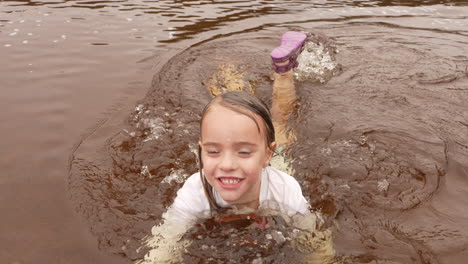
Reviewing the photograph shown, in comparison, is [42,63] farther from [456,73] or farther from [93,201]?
[456,73]

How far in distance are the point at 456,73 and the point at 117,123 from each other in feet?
13.8

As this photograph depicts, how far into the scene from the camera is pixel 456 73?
5156mm

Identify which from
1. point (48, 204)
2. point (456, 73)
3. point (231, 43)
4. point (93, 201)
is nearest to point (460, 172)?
point (456, 73)

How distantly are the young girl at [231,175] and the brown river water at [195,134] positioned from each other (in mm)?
147

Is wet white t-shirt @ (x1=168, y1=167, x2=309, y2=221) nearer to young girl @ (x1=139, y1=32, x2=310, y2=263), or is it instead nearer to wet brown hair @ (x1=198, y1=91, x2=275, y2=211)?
young girl @ (x1=139, y1=32, x2=310, y2=263)

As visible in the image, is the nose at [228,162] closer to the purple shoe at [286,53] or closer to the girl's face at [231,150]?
the girl's face at [231,150]

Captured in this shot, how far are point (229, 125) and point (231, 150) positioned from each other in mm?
141

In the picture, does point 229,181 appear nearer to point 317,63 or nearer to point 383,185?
point 383,185

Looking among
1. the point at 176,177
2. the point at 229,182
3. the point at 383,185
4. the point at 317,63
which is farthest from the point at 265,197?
the point at 317,63

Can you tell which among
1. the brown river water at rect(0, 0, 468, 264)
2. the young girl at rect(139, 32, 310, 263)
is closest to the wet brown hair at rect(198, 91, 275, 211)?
the young girl at rect(139, 32, 310, 263)

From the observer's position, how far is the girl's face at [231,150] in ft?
7.01

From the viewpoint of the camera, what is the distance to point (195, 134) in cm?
389

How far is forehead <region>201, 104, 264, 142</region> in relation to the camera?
6.99 feet

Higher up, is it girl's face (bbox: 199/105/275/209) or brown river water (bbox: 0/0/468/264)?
girl's face (bbox: 199/105/275/209)
